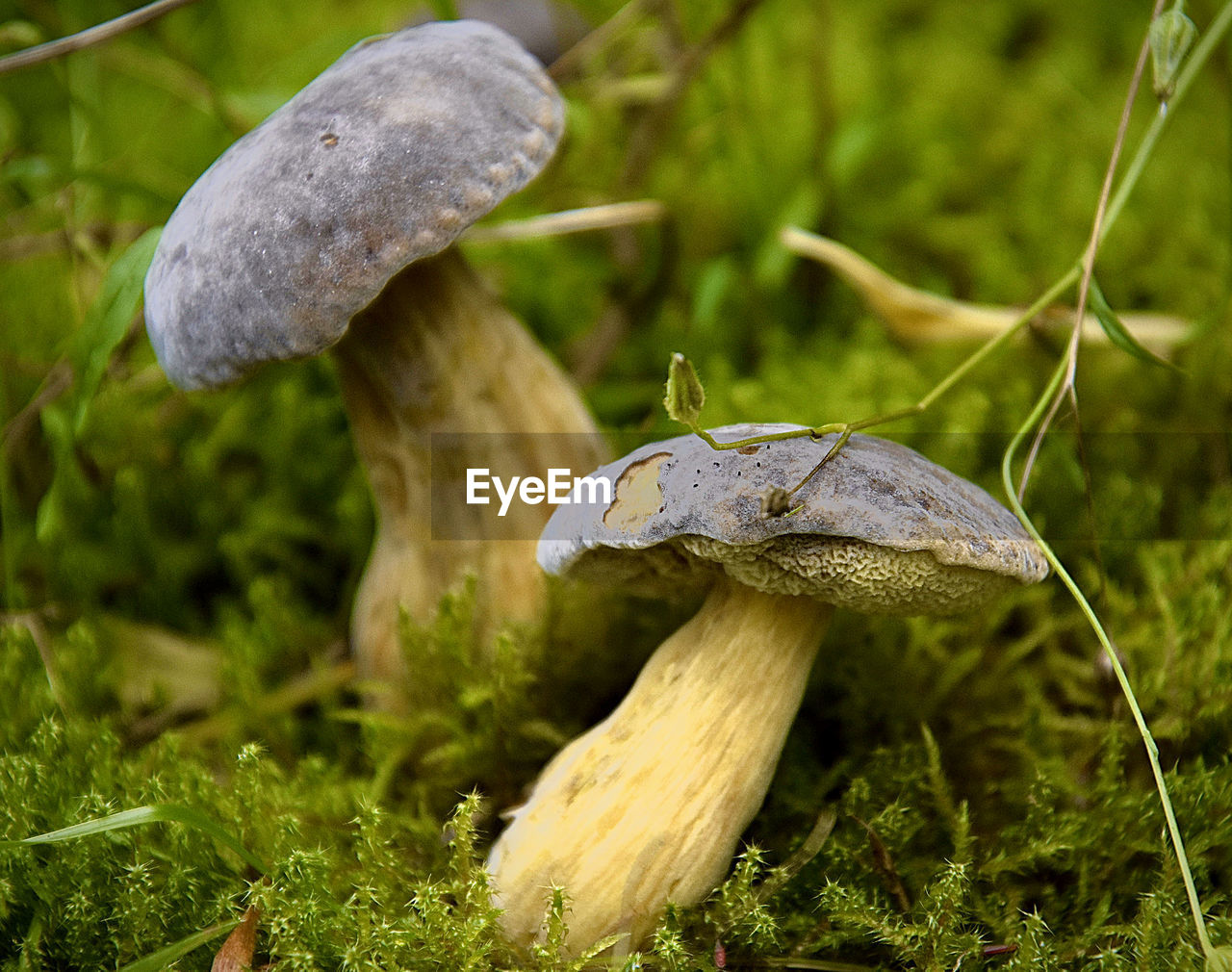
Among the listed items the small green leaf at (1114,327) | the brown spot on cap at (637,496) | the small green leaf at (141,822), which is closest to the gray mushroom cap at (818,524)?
the brown spot on cap at (637,496)

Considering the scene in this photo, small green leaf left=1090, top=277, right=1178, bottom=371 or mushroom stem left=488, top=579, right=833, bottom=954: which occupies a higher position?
small green leaf left=1090, top=277, right=1178, bottom=371

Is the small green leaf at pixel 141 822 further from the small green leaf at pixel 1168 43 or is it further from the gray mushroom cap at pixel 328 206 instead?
the small green leaf at pixel 1168 43

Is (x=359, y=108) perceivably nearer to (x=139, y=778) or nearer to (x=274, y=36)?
(x=139, y=778)

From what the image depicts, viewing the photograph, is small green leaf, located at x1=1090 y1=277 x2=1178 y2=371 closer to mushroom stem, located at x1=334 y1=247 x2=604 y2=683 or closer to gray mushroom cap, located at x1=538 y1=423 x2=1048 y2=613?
gray mushroom cap, located at x1=538 y1=423 x2=1048 y2=613

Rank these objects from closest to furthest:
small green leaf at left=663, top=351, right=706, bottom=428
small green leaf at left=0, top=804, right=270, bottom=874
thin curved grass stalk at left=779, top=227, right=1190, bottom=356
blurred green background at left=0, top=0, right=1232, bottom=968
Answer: small green leaf at left=663, top=351, right=706, bottom=428, small green leaf at left=0, top=804, right=270, bottom=874, blurred green background at left=0, top=0, right=1232, bottom=968, thin curved grass stalk at left=779, top=227, right=1190, bottom=356

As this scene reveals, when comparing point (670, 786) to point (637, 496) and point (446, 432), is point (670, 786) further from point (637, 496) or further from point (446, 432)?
point (446, 432)

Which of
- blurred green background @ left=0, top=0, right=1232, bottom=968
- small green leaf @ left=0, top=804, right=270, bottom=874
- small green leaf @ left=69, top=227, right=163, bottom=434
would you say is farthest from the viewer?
small green leaf @ left=69, top=227, right=163, bottom=434

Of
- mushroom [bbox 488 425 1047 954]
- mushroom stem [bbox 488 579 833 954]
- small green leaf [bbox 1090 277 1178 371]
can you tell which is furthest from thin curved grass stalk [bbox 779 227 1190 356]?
mushroom stem [bbox 488 579 833 954]
